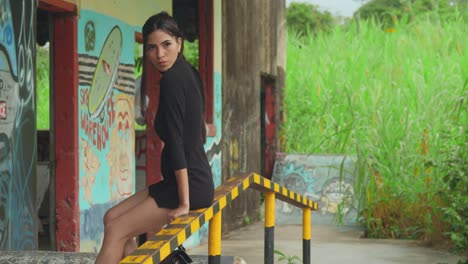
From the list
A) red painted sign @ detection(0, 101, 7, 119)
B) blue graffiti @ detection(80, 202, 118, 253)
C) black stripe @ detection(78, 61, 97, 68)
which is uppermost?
black stripe @ detection(78, 61, 97, 68)

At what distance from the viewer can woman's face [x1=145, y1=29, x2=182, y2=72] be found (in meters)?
4.04

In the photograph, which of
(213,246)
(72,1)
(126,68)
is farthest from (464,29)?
(213,246)

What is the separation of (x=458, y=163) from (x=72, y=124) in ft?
15.7

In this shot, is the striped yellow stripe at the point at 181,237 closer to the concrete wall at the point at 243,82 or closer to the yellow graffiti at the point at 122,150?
the yellow graffiti at the point at 122,150

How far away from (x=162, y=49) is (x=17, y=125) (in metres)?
2.46

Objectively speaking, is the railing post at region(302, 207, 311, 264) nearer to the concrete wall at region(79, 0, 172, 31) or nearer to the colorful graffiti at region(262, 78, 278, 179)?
the concrete wall at region(79, 0, 172, 31)

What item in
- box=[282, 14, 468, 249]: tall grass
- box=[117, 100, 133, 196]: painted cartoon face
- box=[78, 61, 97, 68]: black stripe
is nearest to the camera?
box=[78, 61, 97, 68]: black stripe

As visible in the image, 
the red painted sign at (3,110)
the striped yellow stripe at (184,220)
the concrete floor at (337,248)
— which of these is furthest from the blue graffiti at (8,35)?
the concrete floor at (337,248)

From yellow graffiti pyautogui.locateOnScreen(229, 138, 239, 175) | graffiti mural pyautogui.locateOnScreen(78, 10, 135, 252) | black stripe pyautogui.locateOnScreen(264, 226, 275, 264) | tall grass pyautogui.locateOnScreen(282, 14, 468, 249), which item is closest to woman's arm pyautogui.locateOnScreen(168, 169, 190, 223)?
black stripe pyautogui.locateOnScreen(264, 226, 275, 264)

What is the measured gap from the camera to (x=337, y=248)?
11297 millimetres

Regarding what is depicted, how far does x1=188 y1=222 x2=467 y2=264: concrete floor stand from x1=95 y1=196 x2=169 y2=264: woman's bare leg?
6080mm

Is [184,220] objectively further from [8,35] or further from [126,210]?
[8,35]

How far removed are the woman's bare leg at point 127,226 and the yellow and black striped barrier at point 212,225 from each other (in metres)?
0.15

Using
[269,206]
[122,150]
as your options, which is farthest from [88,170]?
[269,206]
